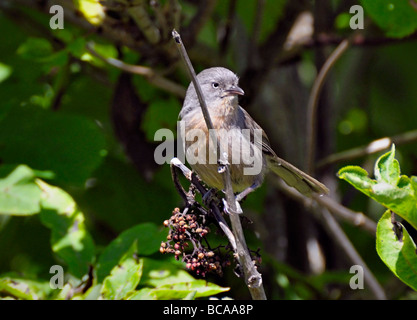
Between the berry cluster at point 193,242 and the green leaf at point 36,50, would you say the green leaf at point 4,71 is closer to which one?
the green leaf at point 36,50

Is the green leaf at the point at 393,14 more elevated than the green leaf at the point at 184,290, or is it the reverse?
the green leaf at the point at 393,14

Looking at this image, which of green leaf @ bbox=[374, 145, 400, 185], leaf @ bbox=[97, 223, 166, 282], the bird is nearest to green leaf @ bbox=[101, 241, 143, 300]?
leaf @ bbox=[97, 223, 166, 282]

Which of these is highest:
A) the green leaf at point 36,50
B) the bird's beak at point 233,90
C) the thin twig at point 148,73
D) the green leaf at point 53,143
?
the green leaf at point 36,50

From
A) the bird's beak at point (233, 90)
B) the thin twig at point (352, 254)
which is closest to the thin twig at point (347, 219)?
the thin twig at point (352, 254)

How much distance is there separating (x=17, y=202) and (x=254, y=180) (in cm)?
147

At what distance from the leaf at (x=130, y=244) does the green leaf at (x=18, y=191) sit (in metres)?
0.49

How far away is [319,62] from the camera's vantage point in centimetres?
519

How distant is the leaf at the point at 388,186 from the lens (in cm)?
242

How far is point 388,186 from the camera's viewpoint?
→ 7.91 ft

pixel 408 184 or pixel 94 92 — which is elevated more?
pixel 94 92
